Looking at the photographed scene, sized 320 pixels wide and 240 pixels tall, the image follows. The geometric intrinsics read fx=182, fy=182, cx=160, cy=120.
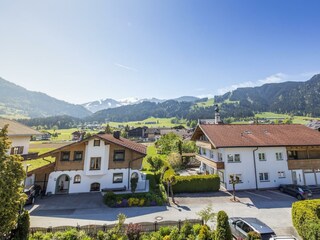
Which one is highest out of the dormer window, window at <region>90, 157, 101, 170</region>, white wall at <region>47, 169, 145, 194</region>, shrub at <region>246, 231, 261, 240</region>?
the dormer window

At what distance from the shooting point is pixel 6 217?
409 inches

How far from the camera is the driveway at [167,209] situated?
1850cm

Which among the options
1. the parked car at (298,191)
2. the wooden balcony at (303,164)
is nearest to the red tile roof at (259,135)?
the wooden balcony at (303,164)

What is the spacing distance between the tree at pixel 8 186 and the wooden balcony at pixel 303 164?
34804mm

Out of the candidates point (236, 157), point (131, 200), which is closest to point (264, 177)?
point (236, 157)

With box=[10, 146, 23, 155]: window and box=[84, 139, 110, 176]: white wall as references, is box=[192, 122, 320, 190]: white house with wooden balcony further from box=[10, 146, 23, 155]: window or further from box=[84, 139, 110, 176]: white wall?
box=[10, 146, 23, 155]: window

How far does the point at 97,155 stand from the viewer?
27.9m

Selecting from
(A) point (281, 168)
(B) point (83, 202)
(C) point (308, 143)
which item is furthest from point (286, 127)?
(B) point (83, 202)

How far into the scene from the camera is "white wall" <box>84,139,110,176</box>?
89.4 ft

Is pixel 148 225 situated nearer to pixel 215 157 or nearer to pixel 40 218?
pixel 40 218

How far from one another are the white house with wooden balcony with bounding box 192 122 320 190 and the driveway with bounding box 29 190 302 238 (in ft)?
9.10

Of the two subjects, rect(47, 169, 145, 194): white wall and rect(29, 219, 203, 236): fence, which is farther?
rect(47, 169, 145, 194): white wall

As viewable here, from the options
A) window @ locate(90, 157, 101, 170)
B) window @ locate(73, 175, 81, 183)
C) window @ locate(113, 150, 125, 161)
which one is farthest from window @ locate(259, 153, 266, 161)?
window @ locate(73, 175, 81, 183)

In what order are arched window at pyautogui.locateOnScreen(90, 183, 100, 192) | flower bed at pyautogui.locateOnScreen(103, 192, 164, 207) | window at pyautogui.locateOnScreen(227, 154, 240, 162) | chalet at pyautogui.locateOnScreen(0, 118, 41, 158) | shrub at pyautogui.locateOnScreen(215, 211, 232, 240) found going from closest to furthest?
shrub at pyautogui.locateOnScreen(215, 211, 232, 240)
flower bed at pyautogui.locateOnScreen(103, 192, 164, 207)
chalet at pyautogui.locateOnScreen(0, 118, 41, 158)
arched window at pyautogui.locateOnScreen(90, 183, 100, 192)
window at pyautogui.locateOnScreen(227, 154, 240, 162)
